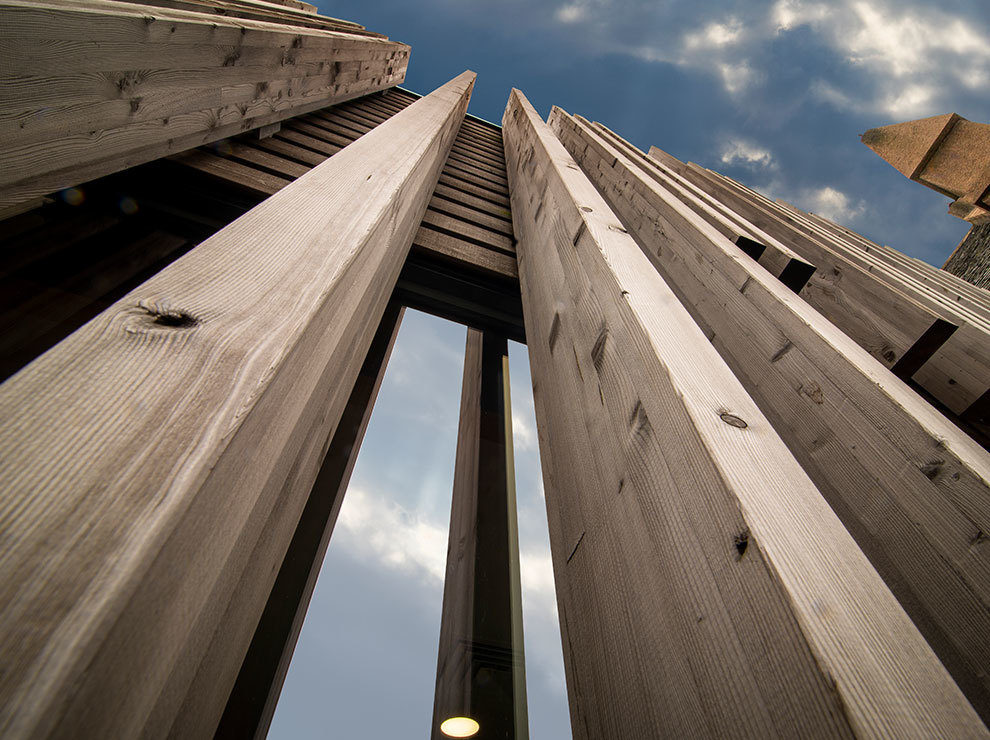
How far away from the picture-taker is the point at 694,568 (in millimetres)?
502

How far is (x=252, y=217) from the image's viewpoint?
2.80 ft

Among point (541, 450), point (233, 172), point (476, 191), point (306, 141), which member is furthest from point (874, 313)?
point (306, 141)

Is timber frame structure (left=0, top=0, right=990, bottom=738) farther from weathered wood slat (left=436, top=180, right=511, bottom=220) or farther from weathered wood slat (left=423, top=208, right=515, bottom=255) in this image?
weathered wood slat (left=436, top=180, right=511, bottom=220)

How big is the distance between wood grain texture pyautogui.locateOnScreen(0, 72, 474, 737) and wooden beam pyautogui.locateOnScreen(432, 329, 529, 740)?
1.02 meters

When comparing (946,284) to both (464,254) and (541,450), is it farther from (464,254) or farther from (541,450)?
(541,450)

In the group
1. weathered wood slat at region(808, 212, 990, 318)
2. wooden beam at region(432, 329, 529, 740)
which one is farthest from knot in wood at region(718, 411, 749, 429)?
weathered wood slat at region(808, 212, 990, 318)

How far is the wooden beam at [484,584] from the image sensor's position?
1.50 m

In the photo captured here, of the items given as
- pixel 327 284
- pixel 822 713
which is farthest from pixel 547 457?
pixel 822 713

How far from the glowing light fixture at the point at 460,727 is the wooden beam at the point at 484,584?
1cm

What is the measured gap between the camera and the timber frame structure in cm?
36

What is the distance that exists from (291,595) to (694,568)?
1.34 meters

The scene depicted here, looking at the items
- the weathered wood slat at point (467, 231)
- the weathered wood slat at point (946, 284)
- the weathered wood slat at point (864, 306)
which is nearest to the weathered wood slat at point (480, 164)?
the weathered wood slat at point (467, 231)

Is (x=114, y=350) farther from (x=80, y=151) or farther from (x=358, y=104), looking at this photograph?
(x=358, y=104)

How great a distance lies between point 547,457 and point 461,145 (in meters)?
3.99
